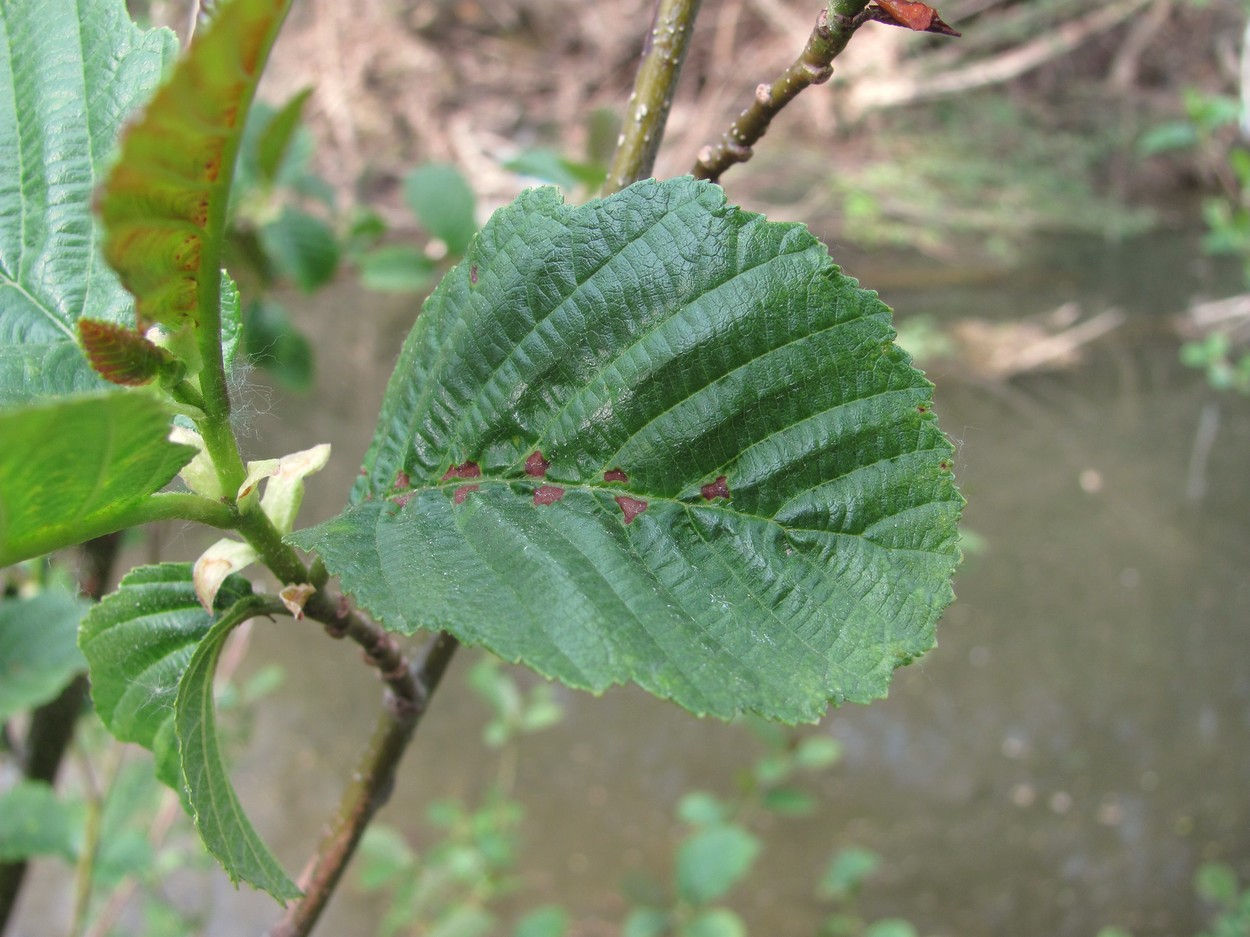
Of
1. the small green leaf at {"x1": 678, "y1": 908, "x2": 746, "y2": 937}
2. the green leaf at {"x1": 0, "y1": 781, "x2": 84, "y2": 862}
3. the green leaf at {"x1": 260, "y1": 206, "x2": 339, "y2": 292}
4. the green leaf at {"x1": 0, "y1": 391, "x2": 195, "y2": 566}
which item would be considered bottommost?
the small green leaf at {"x1": 678, "y1": 908, "x2": 746, "y2": 937}

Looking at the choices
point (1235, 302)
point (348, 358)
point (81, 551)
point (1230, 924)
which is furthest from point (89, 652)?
point (1235, 302)

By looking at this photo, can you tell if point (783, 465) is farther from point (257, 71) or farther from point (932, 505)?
point (257, 71)

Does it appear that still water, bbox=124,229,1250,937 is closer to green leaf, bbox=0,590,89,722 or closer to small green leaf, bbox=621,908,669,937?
small green leaf, bbox=621,908,669,937

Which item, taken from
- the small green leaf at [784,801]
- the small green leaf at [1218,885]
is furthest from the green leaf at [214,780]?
the small green leaf at [1218,885]

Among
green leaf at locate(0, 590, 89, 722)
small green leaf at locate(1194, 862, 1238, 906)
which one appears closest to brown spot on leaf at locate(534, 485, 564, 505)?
green leaf at locate(0, 590, 89, 722)

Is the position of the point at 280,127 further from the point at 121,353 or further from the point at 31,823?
the point at 31,823

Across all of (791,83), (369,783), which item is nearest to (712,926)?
(369,783)

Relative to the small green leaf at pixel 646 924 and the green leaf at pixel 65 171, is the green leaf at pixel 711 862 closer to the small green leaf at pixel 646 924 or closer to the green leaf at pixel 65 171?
the small green leaf at pixel 646 924
